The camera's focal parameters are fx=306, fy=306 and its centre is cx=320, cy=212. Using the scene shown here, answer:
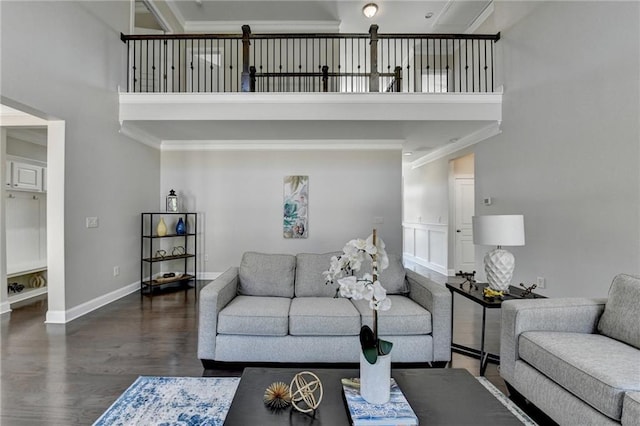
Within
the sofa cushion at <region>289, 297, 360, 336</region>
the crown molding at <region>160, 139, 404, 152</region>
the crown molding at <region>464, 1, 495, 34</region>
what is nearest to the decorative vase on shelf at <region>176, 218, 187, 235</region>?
the crown molding at <region>160, 139, 404, 152</region>

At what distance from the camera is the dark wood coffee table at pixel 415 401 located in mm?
1148

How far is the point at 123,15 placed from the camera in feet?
14.4

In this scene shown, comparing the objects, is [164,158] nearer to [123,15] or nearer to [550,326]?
[123,15]

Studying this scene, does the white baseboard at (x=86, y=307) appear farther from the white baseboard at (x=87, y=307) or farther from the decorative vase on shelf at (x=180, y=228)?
the decorative vase on shelf at (x=180, y=228)

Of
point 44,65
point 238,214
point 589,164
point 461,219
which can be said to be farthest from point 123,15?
point 461,219

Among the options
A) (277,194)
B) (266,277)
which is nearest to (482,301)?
(266,277)

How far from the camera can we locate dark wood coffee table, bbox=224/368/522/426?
1148mm

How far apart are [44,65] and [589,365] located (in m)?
4.90

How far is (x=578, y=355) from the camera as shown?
5.13 ft

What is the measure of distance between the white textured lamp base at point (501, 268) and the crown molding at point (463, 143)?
2.63 m

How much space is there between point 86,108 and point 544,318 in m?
4.91

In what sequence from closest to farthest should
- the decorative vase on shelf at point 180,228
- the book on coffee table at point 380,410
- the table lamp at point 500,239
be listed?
the book on coffee table at point 380,410 → the table lamp at point 500,239 → the decorative vase on shelf at point 180,228

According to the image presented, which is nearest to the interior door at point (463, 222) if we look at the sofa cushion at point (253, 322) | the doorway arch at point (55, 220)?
the sofa cushion at point (253, 322)

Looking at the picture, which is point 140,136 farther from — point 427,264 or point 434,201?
point 427,264
